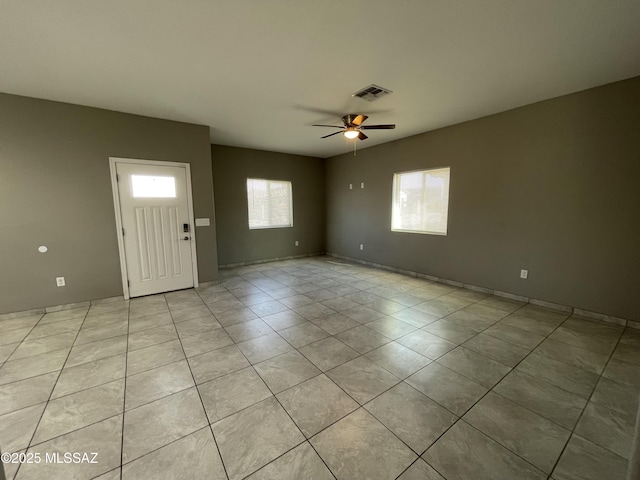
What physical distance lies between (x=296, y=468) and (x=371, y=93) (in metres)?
3.47

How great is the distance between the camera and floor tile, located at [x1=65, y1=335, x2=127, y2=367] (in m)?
2.31

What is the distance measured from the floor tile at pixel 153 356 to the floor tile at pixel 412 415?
5.92ft

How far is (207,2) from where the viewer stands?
67.4 inches

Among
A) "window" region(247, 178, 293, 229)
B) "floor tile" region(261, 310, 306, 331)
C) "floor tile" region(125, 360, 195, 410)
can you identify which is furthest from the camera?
"window" region(247, 178, 293, 229)

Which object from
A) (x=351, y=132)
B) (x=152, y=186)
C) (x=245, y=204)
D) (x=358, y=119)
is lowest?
(x=245, y=204)

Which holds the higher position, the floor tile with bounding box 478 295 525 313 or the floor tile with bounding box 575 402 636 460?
the floor tile with bounding box 478 295 525 313

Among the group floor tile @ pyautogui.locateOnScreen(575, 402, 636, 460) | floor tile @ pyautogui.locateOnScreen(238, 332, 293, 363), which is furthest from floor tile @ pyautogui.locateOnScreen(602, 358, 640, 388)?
floor tile @ pyautogui.locateOnScreen(238, 332, 293, 363)

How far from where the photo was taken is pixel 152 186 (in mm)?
3850

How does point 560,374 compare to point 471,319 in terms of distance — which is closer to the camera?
point 560,374

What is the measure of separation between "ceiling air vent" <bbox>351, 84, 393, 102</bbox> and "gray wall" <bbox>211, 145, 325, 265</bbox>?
11.1ft

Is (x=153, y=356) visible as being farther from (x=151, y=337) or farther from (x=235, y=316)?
(x=235, y=316)

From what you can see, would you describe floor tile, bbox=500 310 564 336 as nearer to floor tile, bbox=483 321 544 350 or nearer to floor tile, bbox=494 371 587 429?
floor tile, bbox=483 321 544 350

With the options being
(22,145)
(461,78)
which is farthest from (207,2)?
(22,145)

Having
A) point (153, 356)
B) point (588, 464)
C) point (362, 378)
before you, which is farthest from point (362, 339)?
point (153, 356)
